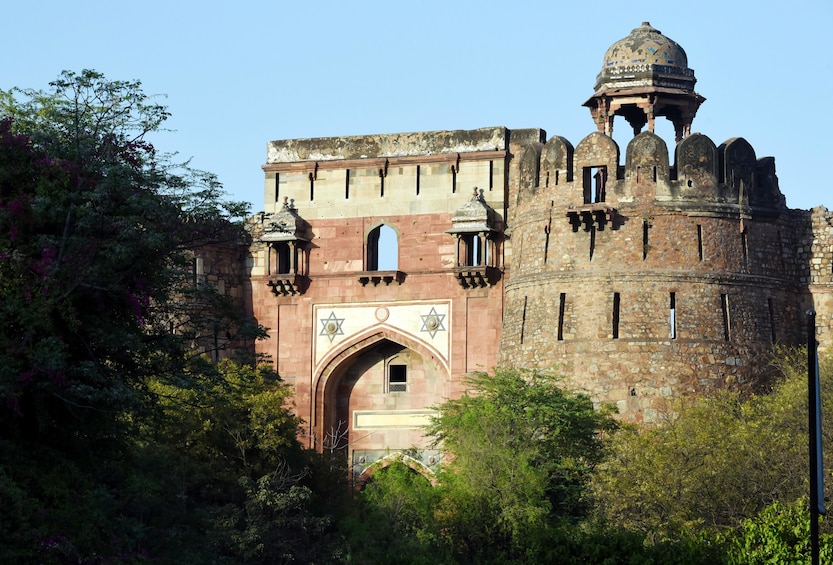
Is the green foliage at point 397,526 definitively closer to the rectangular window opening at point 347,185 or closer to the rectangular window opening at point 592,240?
the rectangular window opening at point 592,240

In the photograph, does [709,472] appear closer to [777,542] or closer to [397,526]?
[777,542]

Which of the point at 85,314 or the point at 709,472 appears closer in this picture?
the point at 85,314

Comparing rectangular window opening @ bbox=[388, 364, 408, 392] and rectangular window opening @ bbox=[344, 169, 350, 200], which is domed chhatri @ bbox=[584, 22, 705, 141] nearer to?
rectangular window opening @ bbox=[344, 169, 350, 200]

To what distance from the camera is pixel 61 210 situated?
20.1 m

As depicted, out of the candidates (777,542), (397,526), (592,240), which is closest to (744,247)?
(592,240)

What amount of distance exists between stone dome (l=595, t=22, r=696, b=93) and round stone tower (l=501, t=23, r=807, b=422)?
42 millimetres

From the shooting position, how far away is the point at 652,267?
3203 cm

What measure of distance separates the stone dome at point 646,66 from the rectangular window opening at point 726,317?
440cm

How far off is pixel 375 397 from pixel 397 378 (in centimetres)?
59

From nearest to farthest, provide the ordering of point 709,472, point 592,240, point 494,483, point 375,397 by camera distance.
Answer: point 709,472, point 494,483, point 592,240, point 375,397

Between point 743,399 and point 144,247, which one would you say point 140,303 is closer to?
point 144,247

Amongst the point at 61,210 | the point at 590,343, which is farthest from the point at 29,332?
the point at 590,343

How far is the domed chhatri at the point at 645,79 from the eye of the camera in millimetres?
33844

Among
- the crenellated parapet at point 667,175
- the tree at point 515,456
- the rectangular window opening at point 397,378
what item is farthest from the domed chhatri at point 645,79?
the rectangular window opening at point 397,378
